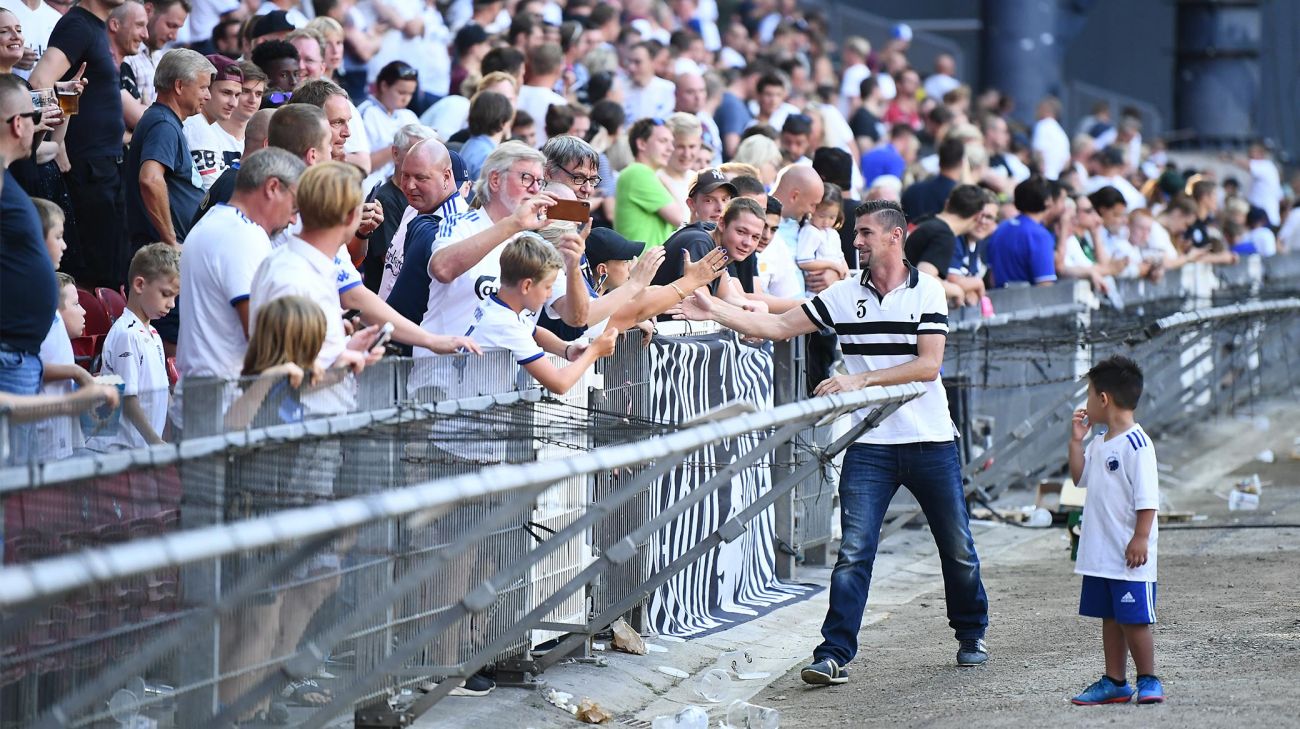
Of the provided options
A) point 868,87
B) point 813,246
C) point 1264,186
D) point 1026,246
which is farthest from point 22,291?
point 1264,186

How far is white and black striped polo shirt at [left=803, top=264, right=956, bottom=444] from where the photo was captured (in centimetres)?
803

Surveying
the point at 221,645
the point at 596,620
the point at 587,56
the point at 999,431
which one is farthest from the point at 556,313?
→ the point at 587,56

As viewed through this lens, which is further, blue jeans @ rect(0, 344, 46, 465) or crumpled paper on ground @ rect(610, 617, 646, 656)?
crumpled paper on ground @ rect(610, 617, 646, 656)

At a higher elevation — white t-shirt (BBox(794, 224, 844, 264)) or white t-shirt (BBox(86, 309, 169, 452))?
white t-shirt (BBox(794, 224, 844, 264))

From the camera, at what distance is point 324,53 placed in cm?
1055

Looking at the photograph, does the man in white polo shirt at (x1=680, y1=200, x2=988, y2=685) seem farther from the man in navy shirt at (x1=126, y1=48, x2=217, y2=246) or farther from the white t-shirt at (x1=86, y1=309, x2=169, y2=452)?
the man in navy shirt at (x1=126, y1=48, x2=217, y2=246)

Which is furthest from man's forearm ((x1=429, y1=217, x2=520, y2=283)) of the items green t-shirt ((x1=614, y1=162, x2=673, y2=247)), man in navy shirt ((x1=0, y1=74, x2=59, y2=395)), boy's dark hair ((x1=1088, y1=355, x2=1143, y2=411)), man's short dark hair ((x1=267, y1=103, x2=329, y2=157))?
green t-shirt ((x1=614, y1=162, x2=673, y2=247))

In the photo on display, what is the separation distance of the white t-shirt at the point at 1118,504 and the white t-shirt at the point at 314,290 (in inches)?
121

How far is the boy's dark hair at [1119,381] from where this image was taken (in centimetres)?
734

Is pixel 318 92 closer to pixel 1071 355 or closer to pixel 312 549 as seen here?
pixel 312 549

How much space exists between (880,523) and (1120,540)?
1.23 meters

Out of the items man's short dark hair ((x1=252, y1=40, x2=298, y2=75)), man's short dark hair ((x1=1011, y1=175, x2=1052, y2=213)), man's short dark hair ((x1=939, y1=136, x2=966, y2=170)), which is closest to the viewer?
man's short dark hair ((x1=252, y1=40, x2=298, y2=75))

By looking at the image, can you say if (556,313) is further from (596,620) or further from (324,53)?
(324,53)

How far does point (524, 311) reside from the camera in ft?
23.7
